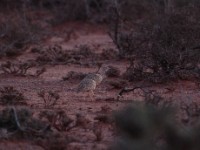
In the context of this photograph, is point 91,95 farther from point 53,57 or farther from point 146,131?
point 146,131

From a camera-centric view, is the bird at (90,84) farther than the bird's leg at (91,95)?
Yes

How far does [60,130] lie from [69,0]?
33.9 ft

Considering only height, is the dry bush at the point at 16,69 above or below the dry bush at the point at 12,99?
below

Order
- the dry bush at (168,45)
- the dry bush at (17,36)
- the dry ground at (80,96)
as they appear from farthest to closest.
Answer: the dry bush at (17,36) < the dry bush at (168,45) < the dry ground at (80,96)

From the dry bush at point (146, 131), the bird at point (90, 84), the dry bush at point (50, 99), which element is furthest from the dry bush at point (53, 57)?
the dry bush at point (146, 131)

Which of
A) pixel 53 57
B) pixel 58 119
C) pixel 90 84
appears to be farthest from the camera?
pixel 53 57

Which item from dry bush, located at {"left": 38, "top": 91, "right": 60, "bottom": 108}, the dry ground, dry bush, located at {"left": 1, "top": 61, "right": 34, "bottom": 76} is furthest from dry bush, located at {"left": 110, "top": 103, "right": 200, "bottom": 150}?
dry bush, located at {"left": 1, "top": 61, "right": 34, "bottom": 76}

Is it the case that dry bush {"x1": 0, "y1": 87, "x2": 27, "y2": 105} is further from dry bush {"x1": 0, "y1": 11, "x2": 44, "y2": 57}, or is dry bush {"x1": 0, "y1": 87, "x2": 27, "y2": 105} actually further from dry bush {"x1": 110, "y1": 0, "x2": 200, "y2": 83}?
dry bush {"x1": 0, "y1": 11, "x2": 44, "y2": 57}

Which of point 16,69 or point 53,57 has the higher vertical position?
point 16,69

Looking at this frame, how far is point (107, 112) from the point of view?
6.22 metres

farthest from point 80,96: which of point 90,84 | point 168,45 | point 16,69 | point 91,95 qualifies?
point 16,69

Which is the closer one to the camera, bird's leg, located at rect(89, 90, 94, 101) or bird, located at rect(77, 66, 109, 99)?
bird's leg, located at rect(89, 90, 94, 101)

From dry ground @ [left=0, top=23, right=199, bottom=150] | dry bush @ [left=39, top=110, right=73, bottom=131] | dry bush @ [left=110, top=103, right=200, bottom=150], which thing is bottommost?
dry ground @ [left=0, top=23, right=199, bottom=150]

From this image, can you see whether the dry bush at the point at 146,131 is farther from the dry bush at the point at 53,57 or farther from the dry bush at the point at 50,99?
the dry bush at the point at 53,57
